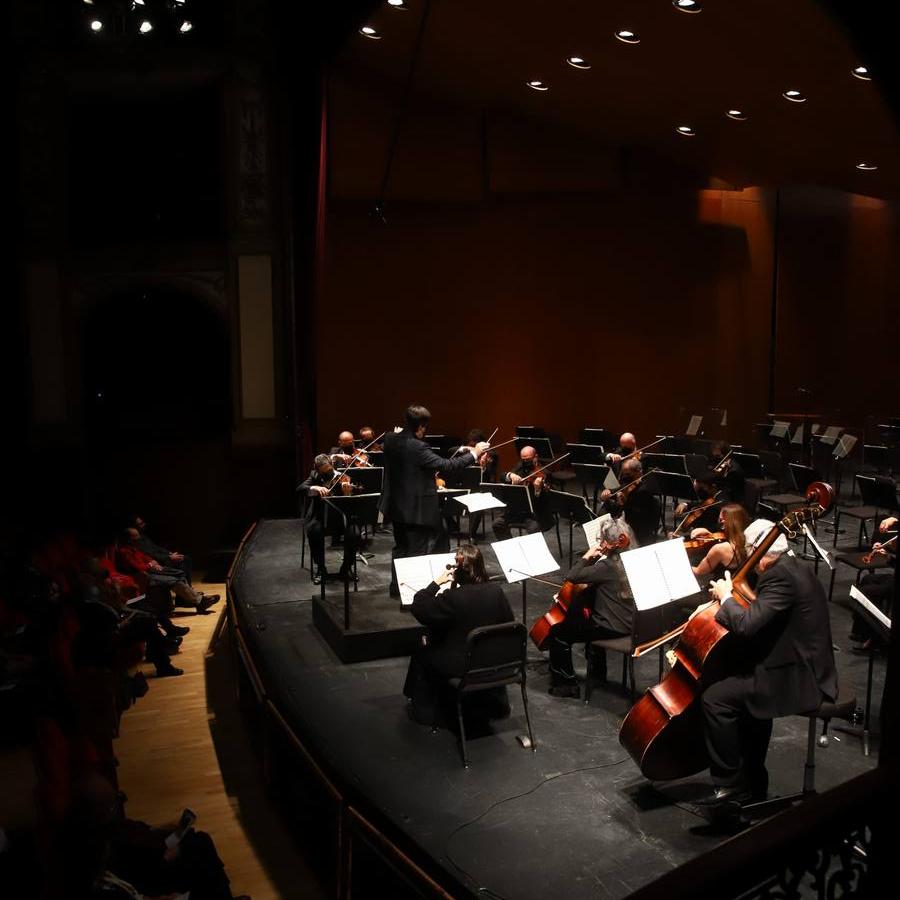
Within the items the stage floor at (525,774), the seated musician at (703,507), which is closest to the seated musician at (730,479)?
the seated musician at (703,507)

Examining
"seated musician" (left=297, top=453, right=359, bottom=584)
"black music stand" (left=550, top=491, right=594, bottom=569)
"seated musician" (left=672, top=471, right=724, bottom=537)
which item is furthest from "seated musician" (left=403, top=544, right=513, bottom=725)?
"black music stand" (left=550, top=491, right=594, bottom=569)

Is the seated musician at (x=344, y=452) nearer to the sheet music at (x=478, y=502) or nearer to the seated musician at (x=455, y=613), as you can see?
the sheet music at (x=478, y=502)

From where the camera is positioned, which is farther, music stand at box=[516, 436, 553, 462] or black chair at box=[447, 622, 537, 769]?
music stand at box=[516, 436, 553, 462]

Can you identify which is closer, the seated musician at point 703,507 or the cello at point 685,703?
the cello at point 685,703

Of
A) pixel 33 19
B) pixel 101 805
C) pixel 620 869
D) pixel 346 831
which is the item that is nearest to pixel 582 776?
pixel 620 869

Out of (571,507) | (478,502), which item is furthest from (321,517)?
(571,507)

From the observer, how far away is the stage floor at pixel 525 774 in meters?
3.85

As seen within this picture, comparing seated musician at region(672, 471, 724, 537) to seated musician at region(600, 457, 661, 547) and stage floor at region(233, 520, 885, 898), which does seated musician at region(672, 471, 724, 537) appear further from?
stage floor at region(233, 520, 885, 898)

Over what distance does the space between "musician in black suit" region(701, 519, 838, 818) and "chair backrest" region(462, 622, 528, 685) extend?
1.11 metres

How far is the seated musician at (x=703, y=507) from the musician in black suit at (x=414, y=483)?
1804mm

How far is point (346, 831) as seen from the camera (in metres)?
4.24

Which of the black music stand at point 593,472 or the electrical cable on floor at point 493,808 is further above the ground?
the black music stand at point 593,472

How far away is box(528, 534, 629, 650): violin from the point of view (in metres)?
5.40

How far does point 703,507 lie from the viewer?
734 centimetres
